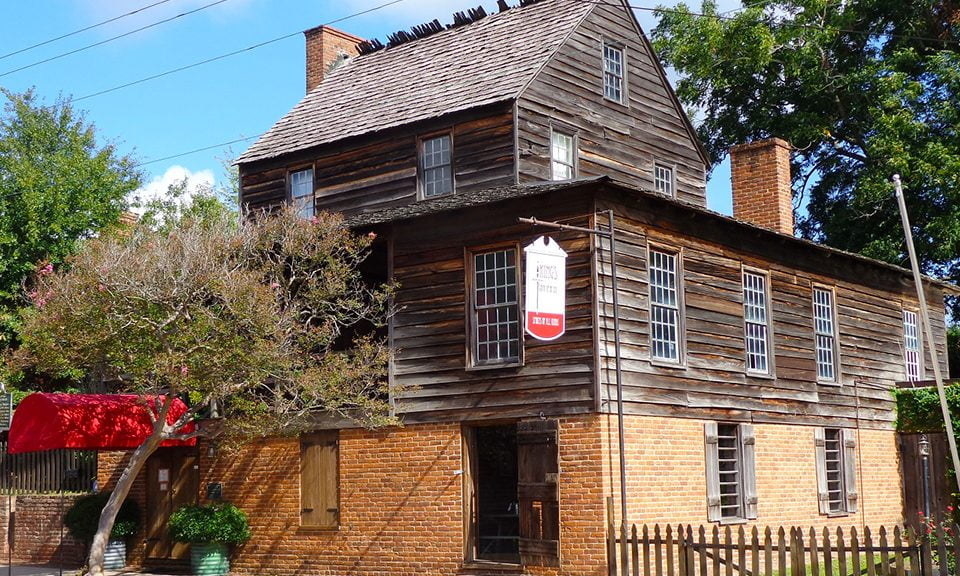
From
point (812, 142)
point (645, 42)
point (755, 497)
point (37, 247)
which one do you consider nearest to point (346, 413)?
point (755, 497)

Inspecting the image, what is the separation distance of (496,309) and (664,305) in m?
2.77

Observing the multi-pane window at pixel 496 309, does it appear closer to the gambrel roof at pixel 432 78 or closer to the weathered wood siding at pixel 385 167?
the weathered wood siding at pixel 385 167

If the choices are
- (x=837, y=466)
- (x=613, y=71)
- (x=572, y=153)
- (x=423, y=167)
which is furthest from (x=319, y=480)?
(x=613, y=71)

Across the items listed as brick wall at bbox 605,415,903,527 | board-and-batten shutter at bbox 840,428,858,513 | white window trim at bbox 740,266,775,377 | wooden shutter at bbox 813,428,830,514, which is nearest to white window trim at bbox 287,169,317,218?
white window trim at bbox 740,266,775,377

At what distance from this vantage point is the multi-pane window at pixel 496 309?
1930 cm

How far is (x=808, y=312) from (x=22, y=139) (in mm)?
23982

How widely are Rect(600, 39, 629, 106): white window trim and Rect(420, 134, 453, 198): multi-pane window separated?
3.77 m

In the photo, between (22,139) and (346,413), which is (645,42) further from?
(22,139)

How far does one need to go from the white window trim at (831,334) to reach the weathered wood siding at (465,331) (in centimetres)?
748

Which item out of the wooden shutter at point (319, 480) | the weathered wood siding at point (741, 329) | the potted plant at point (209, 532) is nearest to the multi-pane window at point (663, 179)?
the weathered wood siding at point (741, 329)

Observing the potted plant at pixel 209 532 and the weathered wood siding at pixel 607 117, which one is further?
the weathered wood siding at pixel 607 117

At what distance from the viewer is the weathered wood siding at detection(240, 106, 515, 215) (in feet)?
74.7

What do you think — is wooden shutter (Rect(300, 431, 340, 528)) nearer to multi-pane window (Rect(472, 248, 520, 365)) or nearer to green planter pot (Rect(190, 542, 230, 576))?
green planter pot (Rect(190, 542, 230, 576))

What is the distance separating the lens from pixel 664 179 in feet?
87.4
